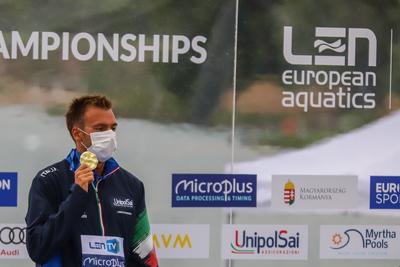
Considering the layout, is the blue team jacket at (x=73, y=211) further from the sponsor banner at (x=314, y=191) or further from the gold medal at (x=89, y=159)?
the sponsor banner at (x=314, y=191)

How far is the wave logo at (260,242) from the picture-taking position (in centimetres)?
490

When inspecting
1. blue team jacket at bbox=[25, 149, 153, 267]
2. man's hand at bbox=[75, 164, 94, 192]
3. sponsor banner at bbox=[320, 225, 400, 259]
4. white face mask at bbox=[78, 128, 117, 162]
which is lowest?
sponsor banner at bbox=[320, 225, 400, 259]

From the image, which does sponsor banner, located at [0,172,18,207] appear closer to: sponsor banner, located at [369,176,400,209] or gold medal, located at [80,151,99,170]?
gold medal, located at [80,151,99,170]

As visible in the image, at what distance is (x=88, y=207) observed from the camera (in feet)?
11.1

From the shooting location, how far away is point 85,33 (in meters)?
4.70

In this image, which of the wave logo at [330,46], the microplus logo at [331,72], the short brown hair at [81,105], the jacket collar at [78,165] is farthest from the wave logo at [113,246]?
the wave logo at [330,46]

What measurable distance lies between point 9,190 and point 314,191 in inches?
68.1

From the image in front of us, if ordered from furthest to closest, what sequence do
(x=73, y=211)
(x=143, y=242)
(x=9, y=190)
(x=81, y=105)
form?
(x=9, y=190), (x=143, y=242), (x=81, y=105), (x=73, y=211)

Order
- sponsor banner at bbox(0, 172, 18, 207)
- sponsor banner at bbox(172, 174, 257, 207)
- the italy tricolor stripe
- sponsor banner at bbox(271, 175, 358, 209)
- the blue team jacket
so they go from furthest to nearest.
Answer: sponsor banner at bbox(271, 175, 358, 209) < sponsor banner at bbox(172, 174, 257, 207) < sponsor banner at bbox(0, 172, 18, 207) < the italy tricolor stripe < the blue team jacket

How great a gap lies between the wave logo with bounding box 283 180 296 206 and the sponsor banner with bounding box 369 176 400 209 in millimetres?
466

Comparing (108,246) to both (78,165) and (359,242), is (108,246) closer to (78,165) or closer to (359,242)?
(78,165)

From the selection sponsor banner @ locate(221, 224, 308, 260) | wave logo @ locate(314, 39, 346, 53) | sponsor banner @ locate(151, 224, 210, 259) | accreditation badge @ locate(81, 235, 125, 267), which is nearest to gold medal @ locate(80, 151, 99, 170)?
accreditation badge @ locate(81, 235, 125, 267)

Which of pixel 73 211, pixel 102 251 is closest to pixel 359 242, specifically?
pixel 102 251

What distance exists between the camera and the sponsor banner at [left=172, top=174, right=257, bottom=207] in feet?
15.8
